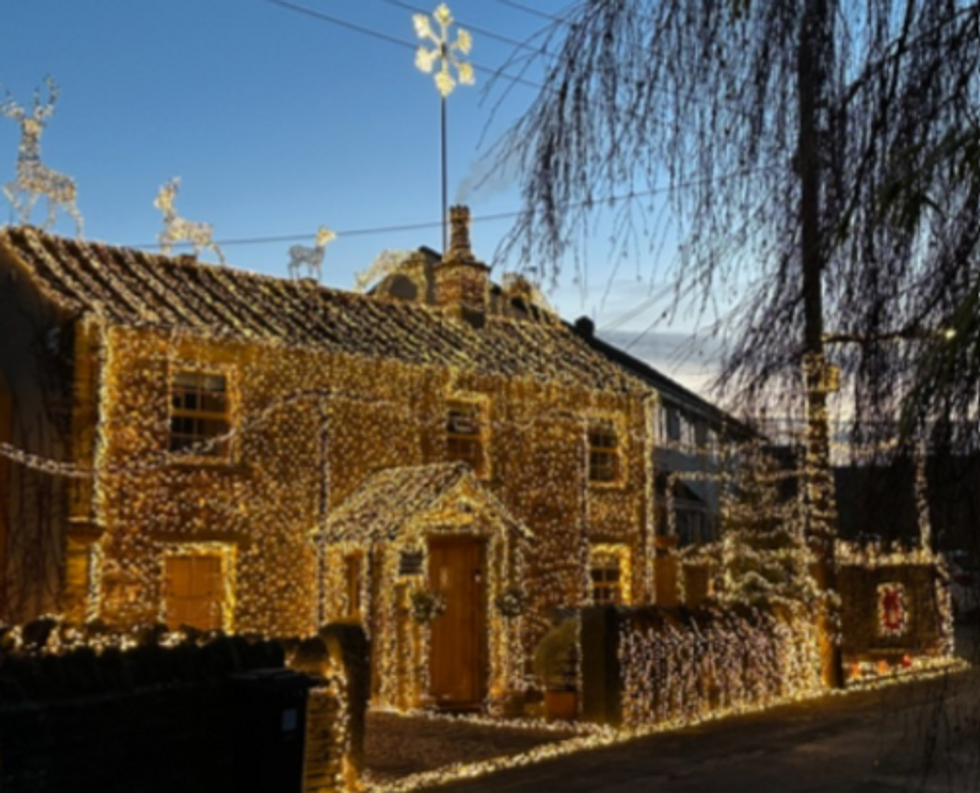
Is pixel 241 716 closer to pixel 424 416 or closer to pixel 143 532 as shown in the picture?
pixel 143 532

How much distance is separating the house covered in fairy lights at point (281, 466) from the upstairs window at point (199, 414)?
0.11 feet

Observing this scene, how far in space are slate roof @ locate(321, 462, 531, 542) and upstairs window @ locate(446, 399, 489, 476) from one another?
1.56 meters

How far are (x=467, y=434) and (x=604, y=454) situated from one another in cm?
347

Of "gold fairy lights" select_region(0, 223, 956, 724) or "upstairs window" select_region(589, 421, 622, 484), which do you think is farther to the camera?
"upstairs window" select_region(589, 421, 622, 484)

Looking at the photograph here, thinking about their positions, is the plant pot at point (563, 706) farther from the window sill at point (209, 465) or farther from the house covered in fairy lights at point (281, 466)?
the window sill at point (209, 465)

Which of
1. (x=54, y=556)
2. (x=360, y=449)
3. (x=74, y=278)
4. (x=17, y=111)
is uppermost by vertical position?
(x=17, y=111)

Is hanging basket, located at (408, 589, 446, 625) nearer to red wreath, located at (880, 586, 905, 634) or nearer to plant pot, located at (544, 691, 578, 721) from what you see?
plant pot, located at (544, 691, 578, 721)

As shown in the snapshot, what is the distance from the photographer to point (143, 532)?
625 inches

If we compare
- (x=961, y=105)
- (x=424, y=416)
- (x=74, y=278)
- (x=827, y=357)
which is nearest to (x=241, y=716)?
(x=827, y=357)

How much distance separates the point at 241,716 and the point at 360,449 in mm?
9896

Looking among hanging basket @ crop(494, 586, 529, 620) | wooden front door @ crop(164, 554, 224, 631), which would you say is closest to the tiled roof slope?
wooden front door @ crop(164, 554, 224, 631)

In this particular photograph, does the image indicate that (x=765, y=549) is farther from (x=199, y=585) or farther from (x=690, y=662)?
(x=199, y=585)

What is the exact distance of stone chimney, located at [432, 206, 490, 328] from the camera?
22.3 m

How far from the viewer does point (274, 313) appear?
1867 centimetres
